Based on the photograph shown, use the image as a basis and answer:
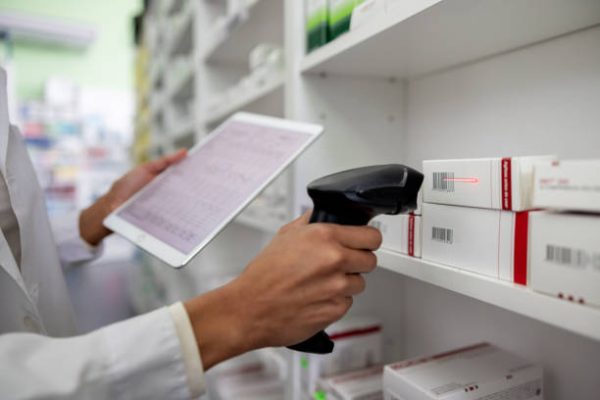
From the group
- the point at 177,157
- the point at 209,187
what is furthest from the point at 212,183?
the point at 177,157

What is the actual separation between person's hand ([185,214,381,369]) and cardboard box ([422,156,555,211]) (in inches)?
4.8

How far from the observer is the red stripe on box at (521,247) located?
0.39m

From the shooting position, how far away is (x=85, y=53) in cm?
414

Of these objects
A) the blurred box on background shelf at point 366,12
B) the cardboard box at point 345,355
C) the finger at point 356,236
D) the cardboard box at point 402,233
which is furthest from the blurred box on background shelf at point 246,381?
the blurred box on background shelf at point 366,12

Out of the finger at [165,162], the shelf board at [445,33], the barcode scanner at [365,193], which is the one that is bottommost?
the barcode scanner at [365,193]

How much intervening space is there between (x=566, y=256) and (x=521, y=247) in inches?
2.1

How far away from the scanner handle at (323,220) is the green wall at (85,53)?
4425 millimetres

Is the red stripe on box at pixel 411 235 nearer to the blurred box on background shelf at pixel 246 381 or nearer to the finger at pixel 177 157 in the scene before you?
the finger at pixel 177 157

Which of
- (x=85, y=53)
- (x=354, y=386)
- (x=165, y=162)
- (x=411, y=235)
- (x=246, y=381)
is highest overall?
(x=85, y=53)

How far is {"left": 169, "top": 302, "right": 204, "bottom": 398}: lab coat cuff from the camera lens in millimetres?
406

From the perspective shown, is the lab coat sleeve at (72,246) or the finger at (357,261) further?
the lab coat sleeve at (72,246)

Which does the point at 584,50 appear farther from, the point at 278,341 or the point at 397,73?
the point at 278,341

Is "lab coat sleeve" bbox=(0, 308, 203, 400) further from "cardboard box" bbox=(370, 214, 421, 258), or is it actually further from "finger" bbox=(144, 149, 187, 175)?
"finger" bbox=(144, 149, 187, 175)

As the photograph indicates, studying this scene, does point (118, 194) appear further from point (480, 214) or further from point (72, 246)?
point (480, 214)
